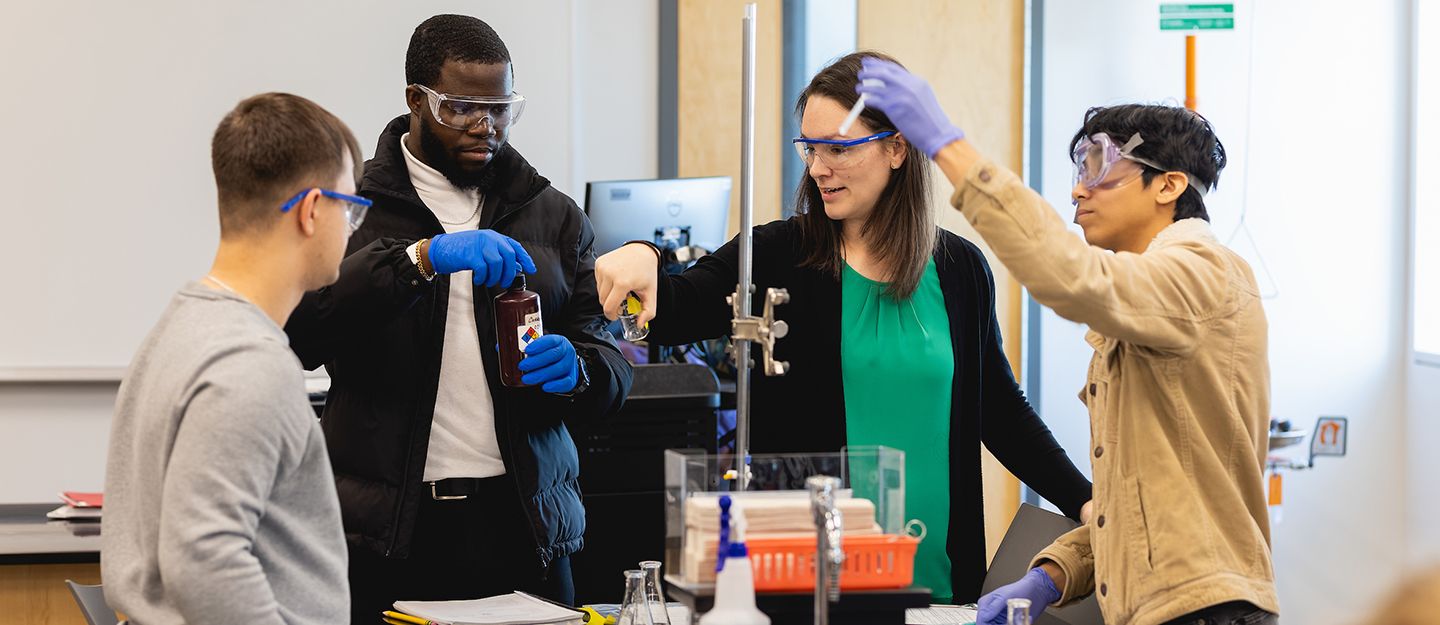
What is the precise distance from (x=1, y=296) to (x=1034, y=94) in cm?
387

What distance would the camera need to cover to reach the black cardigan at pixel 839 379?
6.06 ft

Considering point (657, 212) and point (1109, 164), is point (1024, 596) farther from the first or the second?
point (657, 212)

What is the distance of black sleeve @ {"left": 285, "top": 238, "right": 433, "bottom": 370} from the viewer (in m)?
1.69

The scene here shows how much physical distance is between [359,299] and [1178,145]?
1.24 meters

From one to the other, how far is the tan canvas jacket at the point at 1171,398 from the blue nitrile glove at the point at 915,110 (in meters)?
0.07

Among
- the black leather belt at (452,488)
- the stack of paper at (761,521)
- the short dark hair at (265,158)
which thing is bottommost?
the black leather belt at (452,488)

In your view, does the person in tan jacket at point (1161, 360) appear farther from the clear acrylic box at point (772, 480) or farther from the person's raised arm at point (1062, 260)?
the clear acrylic box at point (772, 480)

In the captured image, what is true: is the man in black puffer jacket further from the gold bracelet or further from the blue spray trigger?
the blue spray trigger

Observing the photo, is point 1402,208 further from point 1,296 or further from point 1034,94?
point 1,296

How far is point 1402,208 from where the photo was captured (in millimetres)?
3887

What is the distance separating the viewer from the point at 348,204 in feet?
4.44

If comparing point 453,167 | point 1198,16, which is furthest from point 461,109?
point 1198,16

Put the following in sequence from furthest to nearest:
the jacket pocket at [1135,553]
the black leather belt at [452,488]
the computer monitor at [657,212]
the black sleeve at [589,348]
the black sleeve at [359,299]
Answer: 1. the computer monitor at [657,212]
2. the black sleeve at [589,348]
3. the black leather belt at [452,488]
4. the black sleeve at [359,299]
5. the jacket pocket at [1135,553]

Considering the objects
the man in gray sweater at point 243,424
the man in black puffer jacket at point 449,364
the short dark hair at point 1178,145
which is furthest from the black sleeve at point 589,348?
the short dark hair at point 1178,145
